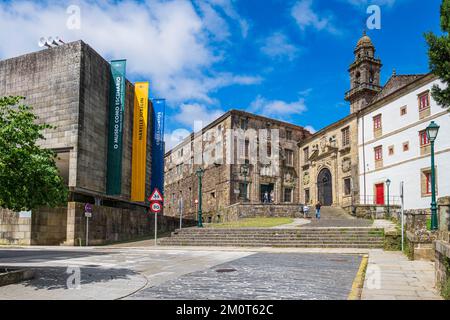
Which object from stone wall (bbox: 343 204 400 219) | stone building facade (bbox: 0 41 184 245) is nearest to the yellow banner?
stone building facade (bbox: 0 41 184 245)

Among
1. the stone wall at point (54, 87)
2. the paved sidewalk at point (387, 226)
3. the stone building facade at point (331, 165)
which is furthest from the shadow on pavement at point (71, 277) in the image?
the stone building facade at point (331, 165)

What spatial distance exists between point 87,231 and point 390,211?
2164cm

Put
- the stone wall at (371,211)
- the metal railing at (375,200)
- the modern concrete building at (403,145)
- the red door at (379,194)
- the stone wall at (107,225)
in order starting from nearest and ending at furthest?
the stone wall at (107,225), the modern concrete building at (403,145), the stone wall at (371,211), the metal railing at (375,200), the red door at (379,194)

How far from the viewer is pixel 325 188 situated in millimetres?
41281

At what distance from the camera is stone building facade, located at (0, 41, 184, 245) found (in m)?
22.1

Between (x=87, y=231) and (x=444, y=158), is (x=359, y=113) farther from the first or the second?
(x=87, y=231)

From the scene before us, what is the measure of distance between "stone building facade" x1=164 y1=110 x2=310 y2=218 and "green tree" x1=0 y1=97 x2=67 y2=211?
105 ft

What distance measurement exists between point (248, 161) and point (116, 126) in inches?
737

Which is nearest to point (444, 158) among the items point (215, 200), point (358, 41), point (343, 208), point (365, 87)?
point (343, 208)

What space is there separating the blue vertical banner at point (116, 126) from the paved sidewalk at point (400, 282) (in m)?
19.8

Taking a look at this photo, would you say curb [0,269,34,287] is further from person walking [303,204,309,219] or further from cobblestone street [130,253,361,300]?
person walking [303,204,309,219]

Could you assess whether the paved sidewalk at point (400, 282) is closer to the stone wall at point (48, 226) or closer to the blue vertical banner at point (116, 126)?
the stone wall at point (48, 226)

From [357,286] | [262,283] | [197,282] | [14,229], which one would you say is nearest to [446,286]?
[357,286]

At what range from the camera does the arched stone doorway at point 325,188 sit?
4038 centimetres
